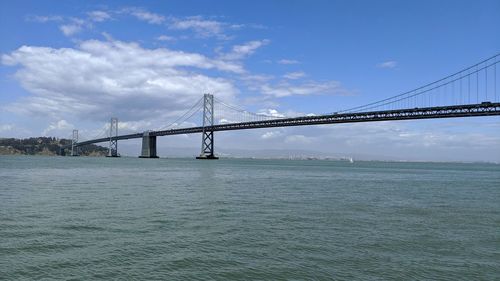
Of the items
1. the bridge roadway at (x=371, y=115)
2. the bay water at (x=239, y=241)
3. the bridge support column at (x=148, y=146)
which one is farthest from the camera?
the bridge support column at (x=148, y=146)

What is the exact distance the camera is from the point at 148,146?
114m

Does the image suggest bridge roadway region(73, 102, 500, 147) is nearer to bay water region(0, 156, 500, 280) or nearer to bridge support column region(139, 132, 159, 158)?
bridge support column region(139, 132, 159, 158)

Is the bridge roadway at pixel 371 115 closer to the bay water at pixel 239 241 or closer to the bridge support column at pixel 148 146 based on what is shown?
the bridge support column at pixel 148 146

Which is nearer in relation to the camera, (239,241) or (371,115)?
(239,241)

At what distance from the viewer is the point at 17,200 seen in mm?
16562

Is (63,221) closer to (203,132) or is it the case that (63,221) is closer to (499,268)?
(499,268)

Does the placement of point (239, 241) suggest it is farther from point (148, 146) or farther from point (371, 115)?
point (148, 146)

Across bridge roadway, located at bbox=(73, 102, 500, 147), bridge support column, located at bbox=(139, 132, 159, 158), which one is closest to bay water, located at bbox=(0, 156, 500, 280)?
bridge roadway, located at bbox=(73, 102, 500, 147)

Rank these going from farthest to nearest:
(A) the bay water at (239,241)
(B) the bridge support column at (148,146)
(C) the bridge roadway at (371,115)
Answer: (B) the bridge support column at (148,146), (C) the bridge roadway at (371,115), (A) the bay water at (239,241)

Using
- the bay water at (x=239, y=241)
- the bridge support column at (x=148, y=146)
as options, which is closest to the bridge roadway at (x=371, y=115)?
the bridge support column at (x=148, y=146)

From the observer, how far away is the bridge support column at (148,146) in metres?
113

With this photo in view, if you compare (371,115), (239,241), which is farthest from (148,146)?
(239,241)

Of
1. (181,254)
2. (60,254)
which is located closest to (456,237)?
(181,254)

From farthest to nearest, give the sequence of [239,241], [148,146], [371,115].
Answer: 1. [148,146]
2. [371,115]
3. [239,241]
